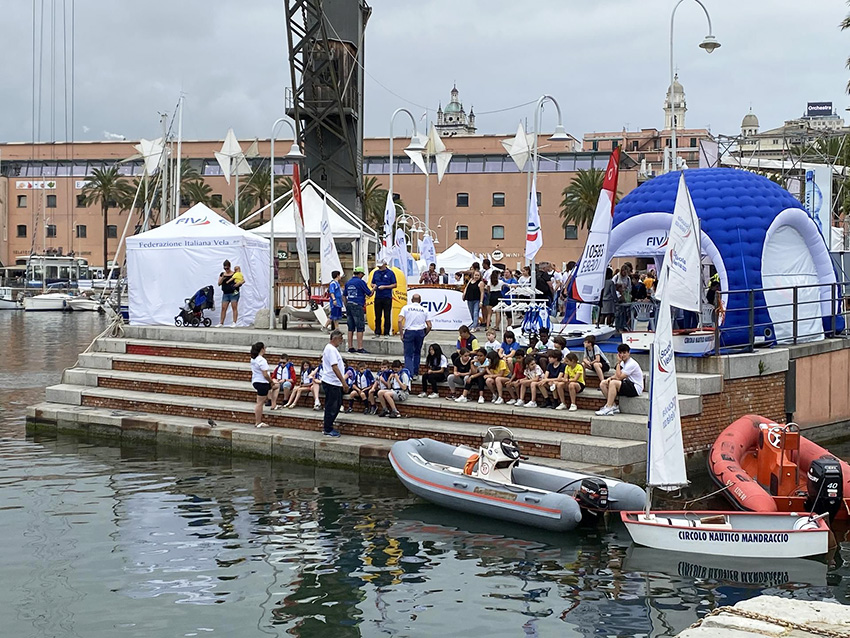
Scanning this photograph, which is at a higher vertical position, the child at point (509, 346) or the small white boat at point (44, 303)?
the small white boat at point (44, 303)

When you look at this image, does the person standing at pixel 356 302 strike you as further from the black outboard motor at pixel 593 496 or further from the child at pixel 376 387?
the black outboard motor at pixel 593 496

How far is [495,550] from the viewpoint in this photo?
40.8ft

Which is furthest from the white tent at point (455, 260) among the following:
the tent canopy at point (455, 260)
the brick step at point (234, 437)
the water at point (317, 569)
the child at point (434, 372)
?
the water at point (317, 569)

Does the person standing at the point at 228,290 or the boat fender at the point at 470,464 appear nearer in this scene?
the boat fender at the point at 470,464

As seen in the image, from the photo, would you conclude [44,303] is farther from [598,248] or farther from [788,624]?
[788,624]

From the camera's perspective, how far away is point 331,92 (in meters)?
35.9

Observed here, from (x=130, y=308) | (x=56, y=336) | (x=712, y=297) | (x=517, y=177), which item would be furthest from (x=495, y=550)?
(x=517, y=177)

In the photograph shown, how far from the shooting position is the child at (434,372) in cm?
1791

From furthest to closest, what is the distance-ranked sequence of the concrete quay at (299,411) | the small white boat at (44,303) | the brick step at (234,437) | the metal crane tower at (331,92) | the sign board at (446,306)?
the small white boat at (44,303) < the metal crane tower at (331,92) < the sign board at (446,306) < the brick step at (234,437) < the concrete quay at (299,411)

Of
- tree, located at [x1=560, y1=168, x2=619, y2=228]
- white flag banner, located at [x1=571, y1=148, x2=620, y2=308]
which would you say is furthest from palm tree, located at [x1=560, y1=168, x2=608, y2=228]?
white flag banner, located at [x1=571, y1=148, x2=620, y2=308]

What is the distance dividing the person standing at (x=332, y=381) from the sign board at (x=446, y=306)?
6537 millimetres

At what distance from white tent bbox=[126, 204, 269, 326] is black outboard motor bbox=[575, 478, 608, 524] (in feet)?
49.5

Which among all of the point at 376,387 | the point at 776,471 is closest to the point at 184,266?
the point at 376,387

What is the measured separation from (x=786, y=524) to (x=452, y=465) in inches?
207
